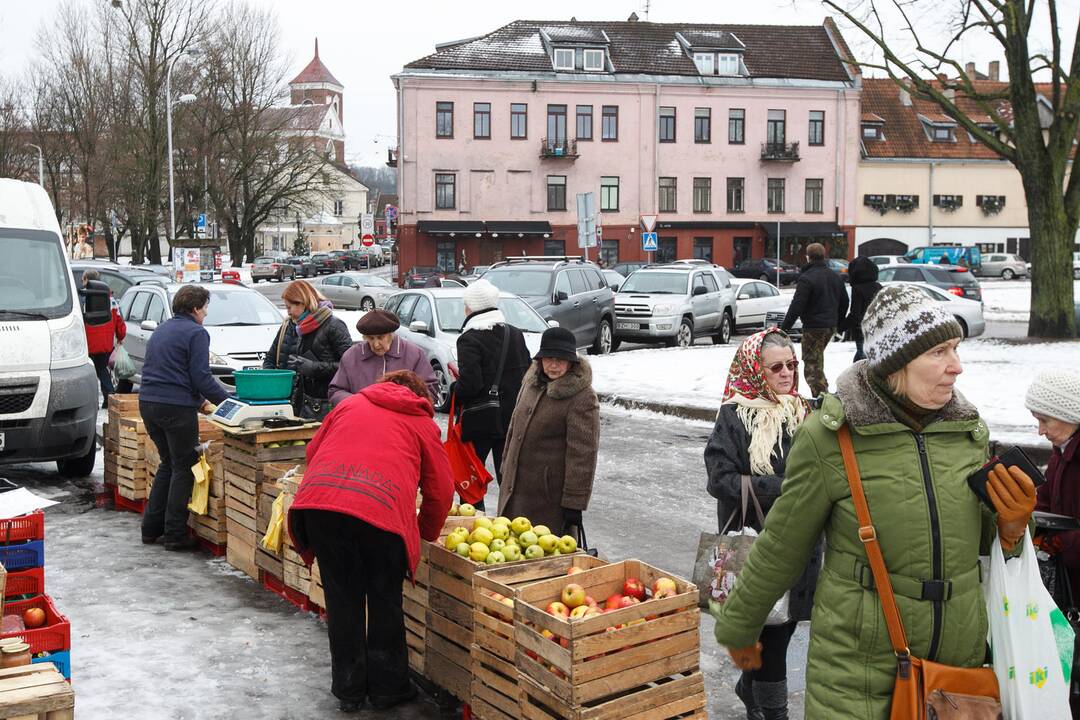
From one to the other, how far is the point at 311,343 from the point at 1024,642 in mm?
6973

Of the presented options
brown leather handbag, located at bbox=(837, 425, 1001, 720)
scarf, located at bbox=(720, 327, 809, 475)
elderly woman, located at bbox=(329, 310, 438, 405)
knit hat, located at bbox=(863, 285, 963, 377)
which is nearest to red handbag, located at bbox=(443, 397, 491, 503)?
elderly woman, located at bbox=(329, 310, 438, 405)

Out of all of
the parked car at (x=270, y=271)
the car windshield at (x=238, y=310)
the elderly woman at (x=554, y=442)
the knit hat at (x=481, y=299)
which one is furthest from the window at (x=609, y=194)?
the elderly woman at (x=554, y=442)

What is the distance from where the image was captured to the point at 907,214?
210 ft

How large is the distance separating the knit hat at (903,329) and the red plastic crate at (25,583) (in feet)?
13.2

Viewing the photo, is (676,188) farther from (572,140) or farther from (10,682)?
(10,682)

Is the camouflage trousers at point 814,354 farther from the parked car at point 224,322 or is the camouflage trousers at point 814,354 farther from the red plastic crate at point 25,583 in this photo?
the red plastic crate at point 25,583

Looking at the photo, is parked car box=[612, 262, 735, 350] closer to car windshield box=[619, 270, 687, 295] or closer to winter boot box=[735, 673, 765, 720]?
car windshield box=[619, 270, 687, 295]

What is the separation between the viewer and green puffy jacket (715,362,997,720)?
3.11 meters

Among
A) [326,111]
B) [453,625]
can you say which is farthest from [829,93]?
[326,111]

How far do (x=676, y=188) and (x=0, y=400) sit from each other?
5103cm

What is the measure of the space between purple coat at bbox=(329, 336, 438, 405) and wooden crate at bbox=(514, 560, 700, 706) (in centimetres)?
342

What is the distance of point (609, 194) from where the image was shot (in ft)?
190

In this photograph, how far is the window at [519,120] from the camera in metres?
56.7

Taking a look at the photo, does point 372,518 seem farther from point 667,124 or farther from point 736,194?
point 736,194
